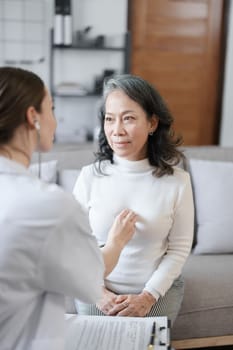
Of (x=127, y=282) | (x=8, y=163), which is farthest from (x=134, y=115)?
(x=8, y=163)

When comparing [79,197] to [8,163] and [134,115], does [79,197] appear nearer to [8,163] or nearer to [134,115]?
[134,115]

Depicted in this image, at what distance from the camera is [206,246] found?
2076 millimetres

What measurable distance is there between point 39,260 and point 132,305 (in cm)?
64

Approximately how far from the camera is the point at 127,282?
1.48m

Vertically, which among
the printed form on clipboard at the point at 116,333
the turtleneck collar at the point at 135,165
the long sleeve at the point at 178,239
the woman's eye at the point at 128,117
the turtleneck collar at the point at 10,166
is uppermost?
the turtleneck collar at the point at 10,166

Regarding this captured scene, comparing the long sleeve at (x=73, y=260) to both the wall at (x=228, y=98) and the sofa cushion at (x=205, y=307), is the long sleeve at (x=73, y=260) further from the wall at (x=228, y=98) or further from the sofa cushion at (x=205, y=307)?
the wall at (x=228, y=98)

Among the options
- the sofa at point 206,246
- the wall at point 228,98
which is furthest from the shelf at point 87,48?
the sofa at point 206,246

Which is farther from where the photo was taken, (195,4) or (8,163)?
(195,4)

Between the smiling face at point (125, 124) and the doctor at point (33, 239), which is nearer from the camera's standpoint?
the doctor at point (33, 239)

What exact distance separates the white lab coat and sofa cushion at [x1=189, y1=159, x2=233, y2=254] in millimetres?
1236

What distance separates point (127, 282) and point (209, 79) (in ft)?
9.90

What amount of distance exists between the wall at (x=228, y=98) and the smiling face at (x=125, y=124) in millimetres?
2758

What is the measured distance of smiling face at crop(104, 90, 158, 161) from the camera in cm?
147

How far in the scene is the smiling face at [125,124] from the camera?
1.47 meters
